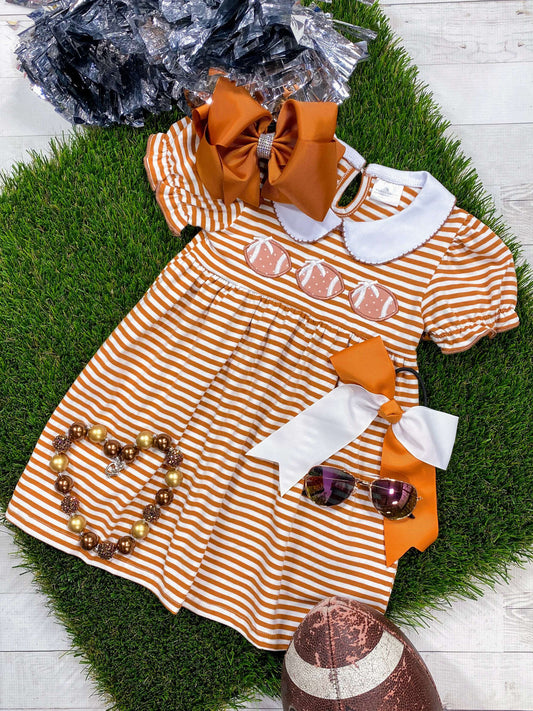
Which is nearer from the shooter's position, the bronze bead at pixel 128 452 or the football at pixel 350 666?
the football at pixel 350 666

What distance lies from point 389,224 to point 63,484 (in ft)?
2.22

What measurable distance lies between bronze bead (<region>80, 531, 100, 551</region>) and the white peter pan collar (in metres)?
0.59

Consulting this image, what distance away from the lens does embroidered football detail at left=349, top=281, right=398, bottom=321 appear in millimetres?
951

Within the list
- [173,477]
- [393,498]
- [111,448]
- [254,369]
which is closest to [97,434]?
[111,448]

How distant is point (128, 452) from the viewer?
0.99 metres

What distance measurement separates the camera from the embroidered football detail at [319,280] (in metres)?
0.95

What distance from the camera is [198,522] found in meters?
0.99

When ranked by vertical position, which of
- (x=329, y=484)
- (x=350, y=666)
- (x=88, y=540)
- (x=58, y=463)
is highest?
(x=58, y=463)

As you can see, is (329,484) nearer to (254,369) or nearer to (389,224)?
(254,369)

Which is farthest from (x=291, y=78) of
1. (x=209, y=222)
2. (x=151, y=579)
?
(x=151, y=579)

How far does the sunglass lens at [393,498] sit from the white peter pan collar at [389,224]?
36 centimetres

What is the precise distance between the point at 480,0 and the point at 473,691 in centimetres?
126

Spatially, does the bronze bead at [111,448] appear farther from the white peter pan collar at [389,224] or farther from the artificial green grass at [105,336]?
the white peter pan collar at [389,224]

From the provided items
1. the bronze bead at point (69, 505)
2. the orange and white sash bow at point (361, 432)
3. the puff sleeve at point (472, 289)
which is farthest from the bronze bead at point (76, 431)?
the puff sleeve at point (472, 289)
